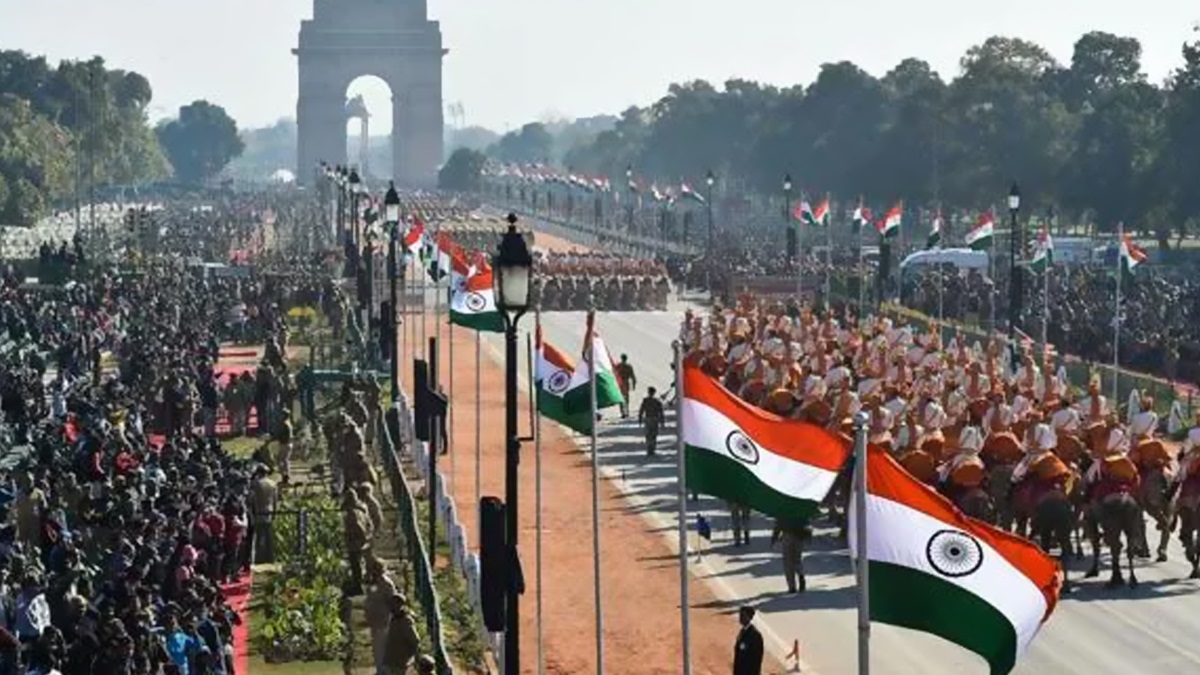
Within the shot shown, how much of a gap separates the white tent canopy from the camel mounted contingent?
132ft

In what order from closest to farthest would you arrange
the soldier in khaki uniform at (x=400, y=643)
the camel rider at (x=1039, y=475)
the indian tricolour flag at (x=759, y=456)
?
the indian tricolour flag at (x=759, y=456) < the soldier in khaki uniform at (x=400, y=643) < the camel rider at (x=1039, y=475)

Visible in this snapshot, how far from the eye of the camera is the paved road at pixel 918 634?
996 inches

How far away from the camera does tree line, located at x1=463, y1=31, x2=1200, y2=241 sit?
305ft

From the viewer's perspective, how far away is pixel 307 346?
211ft

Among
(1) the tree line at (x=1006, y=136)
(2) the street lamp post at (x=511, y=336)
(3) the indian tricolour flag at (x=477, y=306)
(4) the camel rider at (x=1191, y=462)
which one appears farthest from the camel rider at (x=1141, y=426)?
(1) the tree line at (x=1006, y=136)

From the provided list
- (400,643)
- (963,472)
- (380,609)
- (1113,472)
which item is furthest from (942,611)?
(1113,472)

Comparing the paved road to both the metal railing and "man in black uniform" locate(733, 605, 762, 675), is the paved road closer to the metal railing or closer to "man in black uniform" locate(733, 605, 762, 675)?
the metal railing

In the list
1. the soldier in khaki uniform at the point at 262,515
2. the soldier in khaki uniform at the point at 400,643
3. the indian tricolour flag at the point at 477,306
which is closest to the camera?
the soldier in khaki uniform at the point at 400,643

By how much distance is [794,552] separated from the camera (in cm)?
2894

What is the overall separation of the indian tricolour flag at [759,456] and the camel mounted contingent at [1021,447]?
205 inches

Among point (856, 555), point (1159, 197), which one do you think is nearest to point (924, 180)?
point (1159, 197)

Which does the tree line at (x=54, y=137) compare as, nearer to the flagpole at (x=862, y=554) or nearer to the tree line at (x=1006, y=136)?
the tree line at (x=1006, y=136)

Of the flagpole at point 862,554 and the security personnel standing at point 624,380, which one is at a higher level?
the flagpole at point 862,554

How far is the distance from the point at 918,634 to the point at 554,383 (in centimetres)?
452
